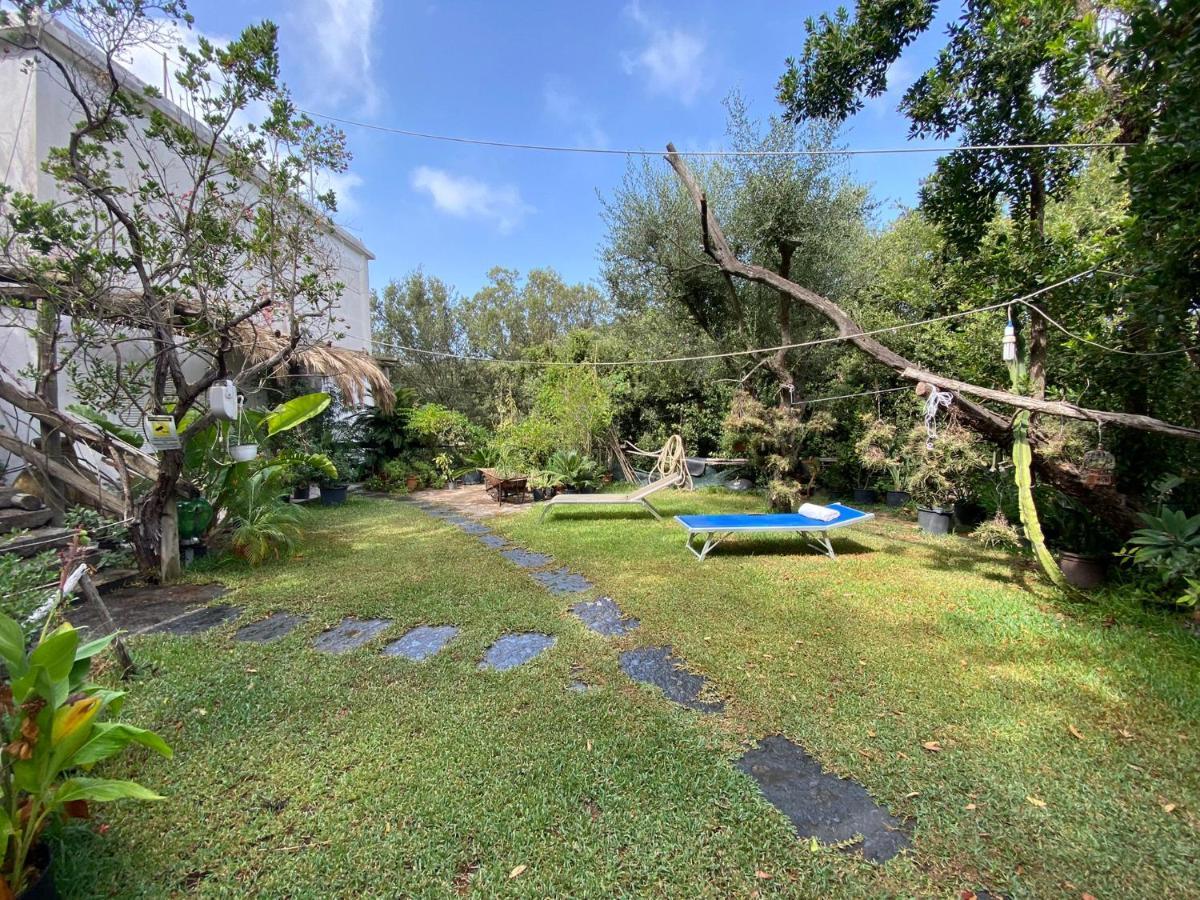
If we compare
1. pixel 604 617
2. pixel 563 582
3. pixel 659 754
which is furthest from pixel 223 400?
pixel 659 754

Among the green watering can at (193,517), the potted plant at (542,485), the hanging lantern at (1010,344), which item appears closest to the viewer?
the hanging lantern at (1010,344)

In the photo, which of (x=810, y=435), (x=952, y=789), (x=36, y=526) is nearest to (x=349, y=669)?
(x=952, y=789)

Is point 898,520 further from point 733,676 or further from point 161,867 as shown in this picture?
point 161,867

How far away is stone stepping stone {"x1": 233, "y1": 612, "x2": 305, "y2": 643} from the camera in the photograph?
13.0 ft

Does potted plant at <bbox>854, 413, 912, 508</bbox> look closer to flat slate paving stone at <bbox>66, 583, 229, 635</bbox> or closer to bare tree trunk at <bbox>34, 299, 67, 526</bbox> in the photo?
flat slate paving stone at <bbox>66, 583, 229, 635</bbox>

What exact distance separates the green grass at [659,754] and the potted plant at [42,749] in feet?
1.06

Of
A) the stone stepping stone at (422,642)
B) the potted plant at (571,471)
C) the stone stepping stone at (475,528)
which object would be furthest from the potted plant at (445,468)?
the stone stepping stone at (422,642)

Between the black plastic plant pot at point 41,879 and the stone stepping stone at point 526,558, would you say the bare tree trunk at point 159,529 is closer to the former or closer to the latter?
the stone stepping stone at point 526,558

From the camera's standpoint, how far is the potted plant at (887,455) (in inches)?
288

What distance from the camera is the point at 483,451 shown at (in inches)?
527

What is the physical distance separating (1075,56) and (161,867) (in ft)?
23.1

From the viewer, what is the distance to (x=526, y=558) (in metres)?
6.38

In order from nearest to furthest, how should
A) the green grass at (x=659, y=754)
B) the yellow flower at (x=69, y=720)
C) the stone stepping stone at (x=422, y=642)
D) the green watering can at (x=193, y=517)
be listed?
the yellow flower at (x=69, y=720) → the green grass at (x=659, y=754) → the stone stepping stone at (x=422, y=642) → the green watering can at (x=193, y=517)

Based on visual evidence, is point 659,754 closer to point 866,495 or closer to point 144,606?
point 144,606
